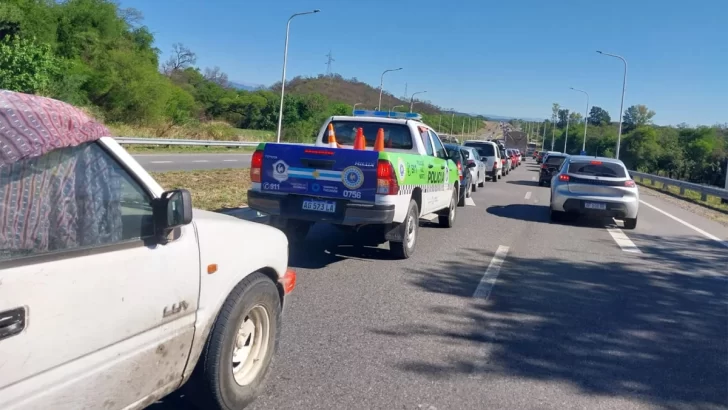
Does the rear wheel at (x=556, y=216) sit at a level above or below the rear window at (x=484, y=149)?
below

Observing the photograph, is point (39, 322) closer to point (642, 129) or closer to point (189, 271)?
point (189, 271)

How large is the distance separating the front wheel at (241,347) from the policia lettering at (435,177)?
5.80 meters

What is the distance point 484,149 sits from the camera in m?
29.8

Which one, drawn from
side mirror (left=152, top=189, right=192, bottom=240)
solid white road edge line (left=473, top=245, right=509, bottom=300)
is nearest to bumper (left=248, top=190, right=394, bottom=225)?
solid white road edge line (left=473, top=245, right=509, bottom=300)

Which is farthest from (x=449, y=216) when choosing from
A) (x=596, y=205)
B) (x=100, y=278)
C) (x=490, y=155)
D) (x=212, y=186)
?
(x=490, y=155)

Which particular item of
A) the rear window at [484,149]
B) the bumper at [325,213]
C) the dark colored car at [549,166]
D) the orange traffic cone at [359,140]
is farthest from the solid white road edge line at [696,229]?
the rear window at [484,149]

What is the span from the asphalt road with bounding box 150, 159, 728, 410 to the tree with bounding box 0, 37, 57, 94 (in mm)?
23456

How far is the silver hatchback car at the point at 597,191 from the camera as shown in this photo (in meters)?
13.7

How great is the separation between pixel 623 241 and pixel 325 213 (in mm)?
6758

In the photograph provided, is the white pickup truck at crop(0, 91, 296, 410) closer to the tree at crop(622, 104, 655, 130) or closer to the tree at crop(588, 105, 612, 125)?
the tree at crop(622, 104, 655, 130)

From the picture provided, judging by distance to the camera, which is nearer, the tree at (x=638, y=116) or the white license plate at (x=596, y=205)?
the white license plate at (x=596, y=205)

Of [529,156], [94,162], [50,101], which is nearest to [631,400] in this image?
[94,162]

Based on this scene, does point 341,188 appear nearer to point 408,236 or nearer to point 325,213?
point 325,213

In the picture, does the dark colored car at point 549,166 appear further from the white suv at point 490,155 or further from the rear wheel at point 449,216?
the rear wheel at point 449,216
